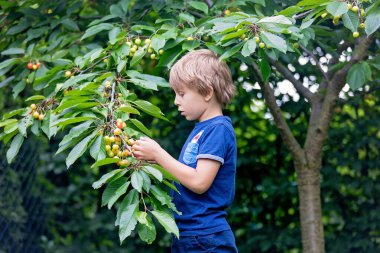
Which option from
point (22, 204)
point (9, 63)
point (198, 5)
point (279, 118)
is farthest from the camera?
point (22, 204)

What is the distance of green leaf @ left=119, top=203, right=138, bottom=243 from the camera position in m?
2.23

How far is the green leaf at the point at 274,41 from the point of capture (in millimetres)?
2471

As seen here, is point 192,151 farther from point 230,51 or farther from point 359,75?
point 359,75

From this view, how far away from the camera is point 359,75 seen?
10.1ft

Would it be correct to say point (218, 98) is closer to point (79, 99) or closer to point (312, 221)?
point (79, 99)

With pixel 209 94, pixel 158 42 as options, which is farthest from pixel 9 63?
pixel 209 94

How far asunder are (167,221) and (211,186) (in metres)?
0.39

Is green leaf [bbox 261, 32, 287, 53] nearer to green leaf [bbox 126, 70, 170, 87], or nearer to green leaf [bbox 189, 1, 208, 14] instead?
green leaf [bbox 126, 70, 170, 87]

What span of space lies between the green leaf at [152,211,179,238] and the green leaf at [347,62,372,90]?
1.21 metres

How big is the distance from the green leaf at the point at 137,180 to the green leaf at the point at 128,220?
70mm

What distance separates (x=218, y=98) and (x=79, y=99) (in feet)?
1.77

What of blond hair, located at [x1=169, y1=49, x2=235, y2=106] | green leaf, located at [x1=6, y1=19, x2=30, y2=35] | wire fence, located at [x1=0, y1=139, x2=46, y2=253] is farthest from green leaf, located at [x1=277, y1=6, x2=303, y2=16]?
wire fence, located at [x1=0, y1=139, x2=46, y2=253]

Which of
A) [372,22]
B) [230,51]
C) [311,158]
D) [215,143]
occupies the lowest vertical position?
[311,158]

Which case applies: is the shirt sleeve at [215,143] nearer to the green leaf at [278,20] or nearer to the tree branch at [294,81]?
the green leaf at [278,20]
